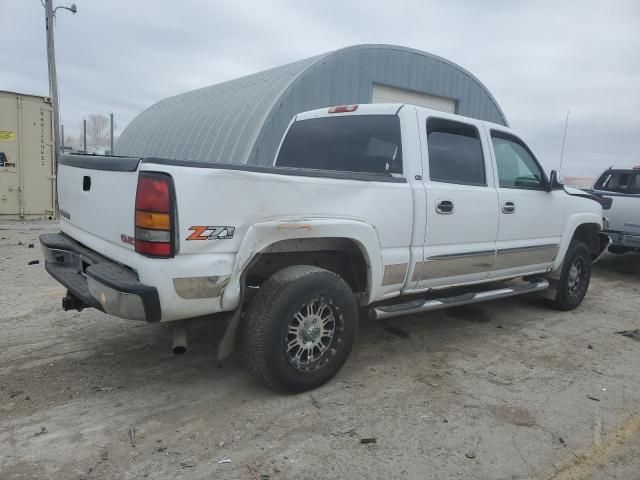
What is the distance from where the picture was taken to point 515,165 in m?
4.89

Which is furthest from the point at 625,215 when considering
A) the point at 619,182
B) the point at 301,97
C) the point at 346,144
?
the point at 301,97

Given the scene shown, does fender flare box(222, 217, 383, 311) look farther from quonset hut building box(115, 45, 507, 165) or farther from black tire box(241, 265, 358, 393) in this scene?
quonset hut building box(115, 45, 507, 165)

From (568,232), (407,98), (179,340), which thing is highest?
(407,98)

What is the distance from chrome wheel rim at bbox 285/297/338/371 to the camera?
321 cm

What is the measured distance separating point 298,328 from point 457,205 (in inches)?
68.5

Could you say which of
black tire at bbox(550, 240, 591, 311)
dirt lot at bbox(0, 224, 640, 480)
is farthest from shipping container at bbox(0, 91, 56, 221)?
black tire at bbox(550, 240, 591, 311)

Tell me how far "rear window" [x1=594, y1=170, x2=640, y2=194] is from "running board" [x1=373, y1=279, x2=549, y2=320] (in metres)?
4.98

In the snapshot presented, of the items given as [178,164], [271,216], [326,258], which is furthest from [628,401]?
[178,164]

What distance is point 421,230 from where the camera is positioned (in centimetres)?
386

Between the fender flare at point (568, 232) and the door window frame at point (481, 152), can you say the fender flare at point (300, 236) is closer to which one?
the door window frame at point (481, 152)

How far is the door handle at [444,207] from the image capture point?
155 inches

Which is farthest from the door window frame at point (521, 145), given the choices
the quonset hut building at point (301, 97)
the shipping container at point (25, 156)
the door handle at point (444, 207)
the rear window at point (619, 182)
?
the shipping container at point (25, 156)

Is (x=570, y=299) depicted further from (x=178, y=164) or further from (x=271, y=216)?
(x=178, y=164)

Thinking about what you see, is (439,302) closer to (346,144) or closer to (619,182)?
(346,144)
